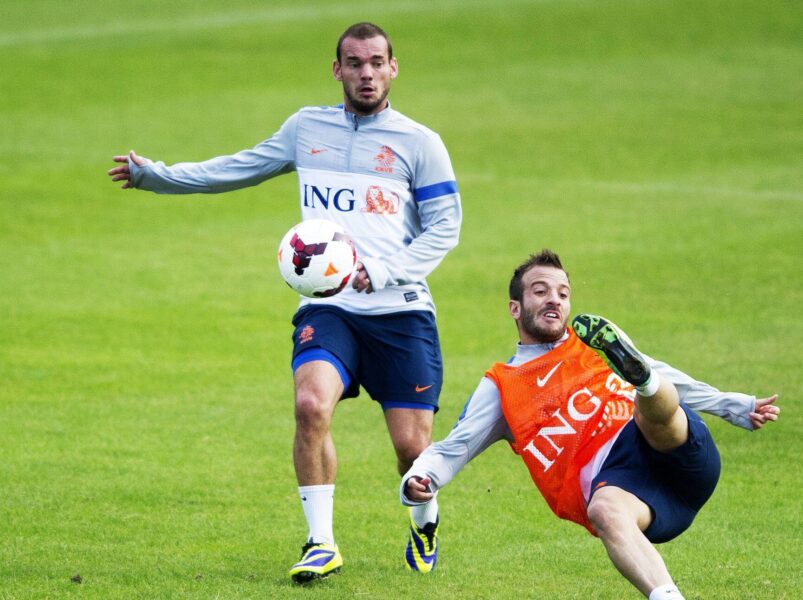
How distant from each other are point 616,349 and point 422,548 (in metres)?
2.39

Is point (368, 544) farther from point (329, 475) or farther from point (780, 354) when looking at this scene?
point (780, 354)

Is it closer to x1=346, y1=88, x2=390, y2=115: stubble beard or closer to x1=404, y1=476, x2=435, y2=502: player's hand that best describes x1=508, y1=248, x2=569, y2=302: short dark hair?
x1=404, y1=476, x2=435, y2=502: player's hand

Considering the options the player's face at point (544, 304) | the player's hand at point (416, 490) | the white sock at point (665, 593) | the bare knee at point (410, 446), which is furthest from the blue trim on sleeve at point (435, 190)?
the white sock at point (665, 593)

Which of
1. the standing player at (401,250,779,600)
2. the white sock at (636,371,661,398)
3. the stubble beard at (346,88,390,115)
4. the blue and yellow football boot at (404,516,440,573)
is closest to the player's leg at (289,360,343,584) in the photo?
the blue and yellow football boot at (404,516,440,573)

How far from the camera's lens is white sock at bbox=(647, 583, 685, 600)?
6.00 meters

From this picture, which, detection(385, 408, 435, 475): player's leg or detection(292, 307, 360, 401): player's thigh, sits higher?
detection(292, 307, 360, 401): player's thigh

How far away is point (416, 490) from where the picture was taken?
673cm

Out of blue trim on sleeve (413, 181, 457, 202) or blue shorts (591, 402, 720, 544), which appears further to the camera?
blue trim on sleeve (413, 181, 457, 202)

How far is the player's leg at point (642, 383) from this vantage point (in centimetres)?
609

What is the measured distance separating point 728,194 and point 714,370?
775 cm

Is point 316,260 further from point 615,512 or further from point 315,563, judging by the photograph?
point 615,512

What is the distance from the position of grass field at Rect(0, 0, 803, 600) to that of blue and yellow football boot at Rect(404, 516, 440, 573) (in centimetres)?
20

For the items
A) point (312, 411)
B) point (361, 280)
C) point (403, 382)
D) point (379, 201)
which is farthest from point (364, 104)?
point (312, 411)

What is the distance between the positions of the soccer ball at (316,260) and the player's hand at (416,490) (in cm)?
125
